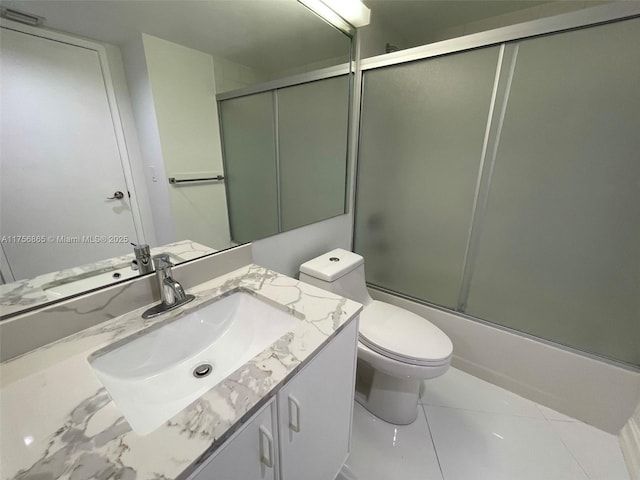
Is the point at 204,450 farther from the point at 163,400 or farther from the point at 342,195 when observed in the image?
the point at 342,195

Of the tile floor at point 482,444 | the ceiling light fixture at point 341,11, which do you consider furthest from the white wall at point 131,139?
the tile floor at point 482,444

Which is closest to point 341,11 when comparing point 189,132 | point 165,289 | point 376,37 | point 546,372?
point 376,37

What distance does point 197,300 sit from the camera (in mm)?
854

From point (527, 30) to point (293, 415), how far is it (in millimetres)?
1718

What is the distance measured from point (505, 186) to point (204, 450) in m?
1.58

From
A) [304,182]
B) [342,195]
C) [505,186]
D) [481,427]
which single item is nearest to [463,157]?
[505,186]

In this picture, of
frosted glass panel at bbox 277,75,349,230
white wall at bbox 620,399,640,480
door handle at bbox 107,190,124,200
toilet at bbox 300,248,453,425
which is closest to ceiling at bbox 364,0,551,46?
frosted glass panel at bbox 277,75,349,230

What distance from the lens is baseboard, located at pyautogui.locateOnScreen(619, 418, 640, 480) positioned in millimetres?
1112

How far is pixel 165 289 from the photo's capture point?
791mm

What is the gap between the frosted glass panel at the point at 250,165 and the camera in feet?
3.51

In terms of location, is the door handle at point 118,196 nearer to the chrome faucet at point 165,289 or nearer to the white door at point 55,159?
A: the white door at point 55,159

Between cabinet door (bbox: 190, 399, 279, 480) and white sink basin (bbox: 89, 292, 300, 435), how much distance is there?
18cm

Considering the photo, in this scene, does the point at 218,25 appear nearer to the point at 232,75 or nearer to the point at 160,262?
the point at 232,75

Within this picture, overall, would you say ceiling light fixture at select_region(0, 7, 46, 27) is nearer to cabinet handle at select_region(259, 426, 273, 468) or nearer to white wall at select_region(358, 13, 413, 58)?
cabinet handle at select_region(259, 426, 273, 468)
